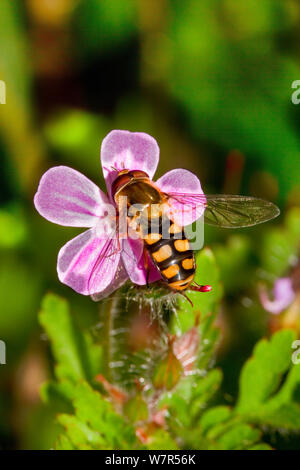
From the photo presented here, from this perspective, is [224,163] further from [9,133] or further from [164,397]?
[164,397]

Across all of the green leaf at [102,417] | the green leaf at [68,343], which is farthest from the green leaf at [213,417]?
the green leaf at [68,343]

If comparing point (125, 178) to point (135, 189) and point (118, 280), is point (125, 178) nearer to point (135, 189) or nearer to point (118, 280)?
point (135, 189)

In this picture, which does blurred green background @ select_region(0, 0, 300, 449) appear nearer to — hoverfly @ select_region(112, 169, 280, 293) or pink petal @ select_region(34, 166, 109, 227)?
hoverfly @ select_region(112, 169, 280, 293)

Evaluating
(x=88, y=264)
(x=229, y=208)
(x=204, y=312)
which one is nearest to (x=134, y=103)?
(x=204, y=312)

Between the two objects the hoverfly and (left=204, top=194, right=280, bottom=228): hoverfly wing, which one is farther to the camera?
(left=204, top=194, right=280, bottom=228): hoverfly wing

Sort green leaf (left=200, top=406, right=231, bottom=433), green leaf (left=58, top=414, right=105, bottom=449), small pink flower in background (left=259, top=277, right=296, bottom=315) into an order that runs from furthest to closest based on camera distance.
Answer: small pink flower in background (left=259, top=277, right=296, bottom=315) → green leaf (left=200, top=406, right=231, bottom=433) → green leaf (left=58, top=414, right=105, bottom=449)

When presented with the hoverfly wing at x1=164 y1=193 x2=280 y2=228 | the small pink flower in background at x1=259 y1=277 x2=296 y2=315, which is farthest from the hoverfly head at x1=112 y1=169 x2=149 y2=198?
the small pink flower in background at x1=259 y1=277 x2=296 y2=315
